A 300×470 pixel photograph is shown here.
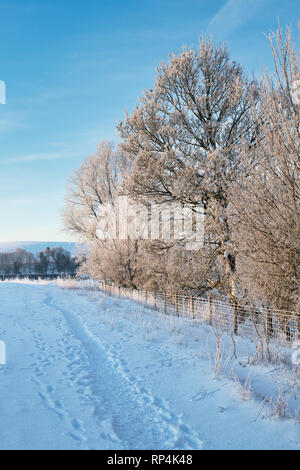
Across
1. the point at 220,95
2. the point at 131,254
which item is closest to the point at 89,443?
the point at 220,95

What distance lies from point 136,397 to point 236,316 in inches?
232

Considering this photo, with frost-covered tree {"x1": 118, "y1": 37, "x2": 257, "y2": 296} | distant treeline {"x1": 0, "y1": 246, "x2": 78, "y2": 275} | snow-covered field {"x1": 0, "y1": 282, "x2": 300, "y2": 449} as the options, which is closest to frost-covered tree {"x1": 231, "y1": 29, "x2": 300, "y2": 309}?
snow-covered field {"x1": 0, "y1": 282, "x2": 300, "y2": 449}

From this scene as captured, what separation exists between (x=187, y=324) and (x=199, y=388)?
215 inches

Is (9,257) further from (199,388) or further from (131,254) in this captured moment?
(199,388)

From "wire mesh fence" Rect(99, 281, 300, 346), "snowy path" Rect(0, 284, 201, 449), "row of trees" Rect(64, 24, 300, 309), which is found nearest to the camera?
"snowy path" Rect(0, 284, 201, 449)

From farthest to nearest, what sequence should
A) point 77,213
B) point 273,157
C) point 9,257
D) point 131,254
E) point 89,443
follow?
point 9,257 < point 77,213 < point 131,254 < point 273,157 < point 89,443

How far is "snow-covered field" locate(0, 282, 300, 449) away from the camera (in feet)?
10.2

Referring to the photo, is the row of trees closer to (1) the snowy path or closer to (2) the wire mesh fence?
(2) the wire mesh fence

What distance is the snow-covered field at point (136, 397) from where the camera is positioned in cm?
310

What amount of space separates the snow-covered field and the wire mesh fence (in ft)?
2.71

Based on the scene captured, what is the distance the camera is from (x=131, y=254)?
790 inches

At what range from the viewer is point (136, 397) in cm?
408

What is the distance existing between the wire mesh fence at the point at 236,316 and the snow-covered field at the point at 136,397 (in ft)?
2.71

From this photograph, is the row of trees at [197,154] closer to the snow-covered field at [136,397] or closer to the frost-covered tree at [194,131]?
the frost-covered tree at [194,131]
